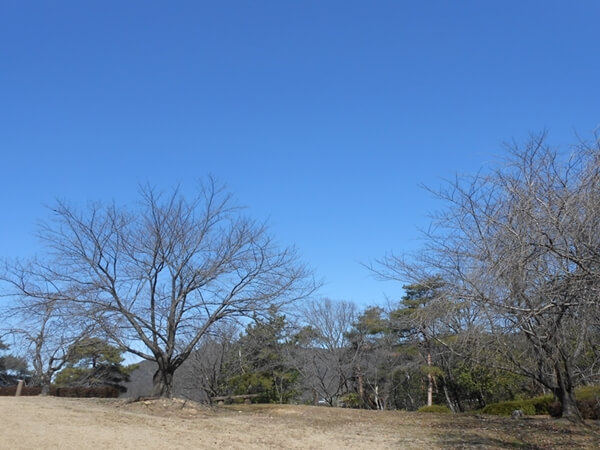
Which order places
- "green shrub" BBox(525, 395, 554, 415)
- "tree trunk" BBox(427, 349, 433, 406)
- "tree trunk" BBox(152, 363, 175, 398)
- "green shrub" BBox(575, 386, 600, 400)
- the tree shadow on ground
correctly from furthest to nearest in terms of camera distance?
"tree trunk" BBox(427, 349, 433, 406), "green shrub" BBox(525, 395, 554, 415), "tree trunk" BBox(152, 363, 175, 398), "green shrub" BBox(575, 386, 600, 400), the tree shadow on ground

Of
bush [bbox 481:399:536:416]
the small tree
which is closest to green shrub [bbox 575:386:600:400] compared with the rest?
bush [bbox 481:399:536:416]

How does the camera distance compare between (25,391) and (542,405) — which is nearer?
(542,405)

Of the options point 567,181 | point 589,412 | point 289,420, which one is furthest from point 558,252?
point 589,412

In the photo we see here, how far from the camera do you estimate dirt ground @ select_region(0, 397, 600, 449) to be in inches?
328

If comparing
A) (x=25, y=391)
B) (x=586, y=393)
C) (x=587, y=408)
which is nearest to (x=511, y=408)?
Result: (x=586, y=393)

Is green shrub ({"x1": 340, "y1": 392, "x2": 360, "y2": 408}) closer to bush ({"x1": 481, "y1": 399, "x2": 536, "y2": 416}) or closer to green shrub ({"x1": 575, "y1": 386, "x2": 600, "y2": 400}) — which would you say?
bush ({"x1": 481, "y1": 399, "x2": 536, "y2": 416})

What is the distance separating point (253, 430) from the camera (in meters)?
10.5

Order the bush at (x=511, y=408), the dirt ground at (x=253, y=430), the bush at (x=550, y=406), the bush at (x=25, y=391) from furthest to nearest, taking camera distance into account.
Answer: the bush at (x=25, y=391)
the bush at (x=511, y=408)
the bush at (x=550, y=406)
the dirt ground at (x=253, y=430)

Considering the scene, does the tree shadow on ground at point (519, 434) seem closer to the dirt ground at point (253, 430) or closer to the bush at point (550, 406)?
the dirt ground at point (253, 430)

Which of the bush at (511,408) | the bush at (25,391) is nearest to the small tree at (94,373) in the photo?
the bush at (25,391)

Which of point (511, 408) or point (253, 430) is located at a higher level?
point (511, 408)

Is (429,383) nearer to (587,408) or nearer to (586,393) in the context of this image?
(586,393)

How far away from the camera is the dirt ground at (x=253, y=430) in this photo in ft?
27.3

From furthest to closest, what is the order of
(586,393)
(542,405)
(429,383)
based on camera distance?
1. (429,383)
2. (542,405)
3. (586,393)
